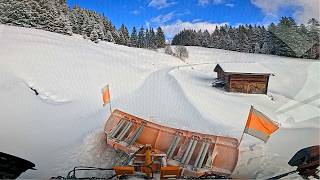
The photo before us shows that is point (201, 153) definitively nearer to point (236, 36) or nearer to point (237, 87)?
point (237, 87)

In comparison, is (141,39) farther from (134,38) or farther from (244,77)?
(244,77)

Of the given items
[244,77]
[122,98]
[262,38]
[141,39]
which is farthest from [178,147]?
[262,38]

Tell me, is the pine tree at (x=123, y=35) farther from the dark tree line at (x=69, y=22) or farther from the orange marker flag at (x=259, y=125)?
the orange marker flag at (x=259, y=125)

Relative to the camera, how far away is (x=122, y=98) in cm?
264

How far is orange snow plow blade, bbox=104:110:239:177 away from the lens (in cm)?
A: 267

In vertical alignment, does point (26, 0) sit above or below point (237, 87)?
above

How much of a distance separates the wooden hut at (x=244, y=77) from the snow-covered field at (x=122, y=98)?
0.04 metres

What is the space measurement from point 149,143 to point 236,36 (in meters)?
0.88

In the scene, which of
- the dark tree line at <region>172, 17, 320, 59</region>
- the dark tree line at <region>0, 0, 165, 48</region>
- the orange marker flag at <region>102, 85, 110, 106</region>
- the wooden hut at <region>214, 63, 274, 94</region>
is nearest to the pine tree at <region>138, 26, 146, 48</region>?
the dark tree line at <region>0, 0, 165, 48</region>

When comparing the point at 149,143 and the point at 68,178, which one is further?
the point at 149,143

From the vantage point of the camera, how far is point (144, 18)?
2732 millimetres

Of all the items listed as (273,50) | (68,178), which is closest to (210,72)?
(273,50)

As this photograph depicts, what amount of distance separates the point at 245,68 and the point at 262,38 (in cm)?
24

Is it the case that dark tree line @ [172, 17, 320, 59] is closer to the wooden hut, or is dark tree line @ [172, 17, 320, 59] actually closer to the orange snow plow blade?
the wooden hut
